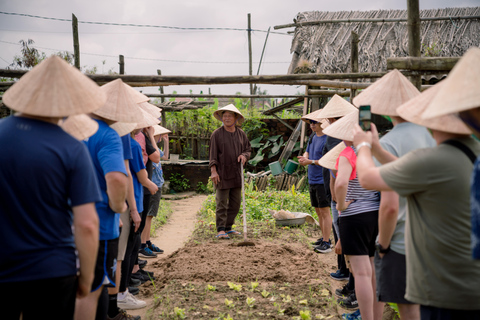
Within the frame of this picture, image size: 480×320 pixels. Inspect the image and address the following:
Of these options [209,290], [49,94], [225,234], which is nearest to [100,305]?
[49,94]

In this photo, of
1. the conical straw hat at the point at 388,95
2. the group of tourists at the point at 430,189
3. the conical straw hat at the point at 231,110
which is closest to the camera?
the group of tourists at the point at 430,189

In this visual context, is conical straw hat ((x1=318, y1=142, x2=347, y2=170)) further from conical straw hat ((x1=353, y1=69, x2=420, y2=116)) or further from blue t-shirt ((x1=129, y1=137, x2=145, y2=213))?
blue t-shirt ((x1=129, y1=137, x2=145, y2=213))

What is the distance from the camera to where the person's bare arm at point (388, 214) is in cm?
250

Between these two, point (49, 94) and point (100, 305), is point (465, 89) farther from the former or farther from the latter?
point (100, 305)

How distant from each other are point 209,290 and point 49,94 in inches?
126

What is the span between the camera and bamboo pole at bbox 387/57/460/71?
3.89 m

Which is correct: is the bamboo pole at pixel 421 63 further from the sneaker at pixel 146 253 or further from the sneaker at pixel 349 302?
the sneaker at pixel 146 253

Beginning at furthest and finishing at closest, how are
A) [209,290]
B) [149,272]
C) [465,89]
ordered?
1. [149,272]
2. [209,290]
3. [465,89]

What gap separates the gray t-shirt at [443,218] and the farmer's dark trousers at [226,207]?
535cm

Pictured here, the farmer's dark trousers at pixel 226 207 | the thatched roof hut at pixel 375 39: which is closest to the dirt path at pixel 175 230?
the farmer's dark trousers at pixel 226 207

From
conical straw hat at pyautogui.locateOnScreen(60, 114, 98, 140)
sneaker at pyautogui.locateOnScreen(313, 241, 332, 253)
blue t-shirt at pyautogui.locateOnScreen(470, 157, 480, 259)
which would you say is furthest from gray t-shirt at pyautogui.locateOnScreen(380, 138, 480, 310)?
sneaker at pyautogui.locateOnScreen(313, 241, 332, 253)

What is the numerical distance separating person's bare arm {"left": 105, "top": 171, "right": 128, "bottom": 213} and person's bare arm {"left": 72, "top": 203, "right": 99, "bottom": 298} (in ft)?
2.54

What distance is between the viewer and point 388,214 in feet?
8.25

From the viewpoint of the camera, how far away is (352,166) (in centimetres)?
323
